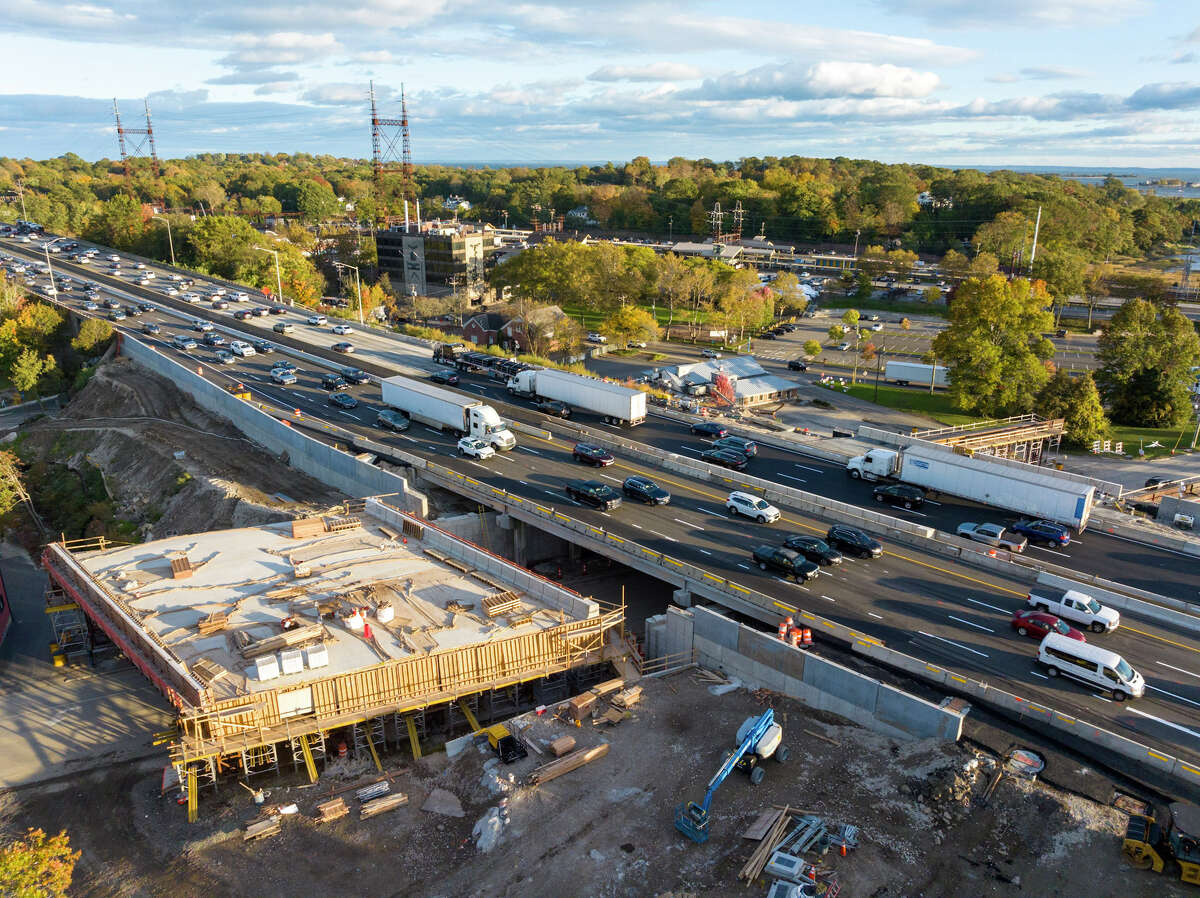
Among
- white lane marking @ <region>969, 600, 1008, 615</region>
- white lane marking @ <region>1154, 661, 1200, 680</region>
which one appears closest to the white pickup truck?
white lane marking @ <region>969, 600, 1008, 615</region>

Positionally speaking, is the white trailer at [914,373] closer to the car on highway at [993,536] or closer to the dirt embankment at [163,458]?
the car on highway at [993,536]

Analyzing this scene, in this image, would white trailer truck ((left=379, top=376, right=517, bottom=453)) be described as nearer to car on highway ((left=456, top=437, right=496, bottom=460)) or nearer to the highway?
car on highway ((left=456, top=437, right=496, bottom=460))

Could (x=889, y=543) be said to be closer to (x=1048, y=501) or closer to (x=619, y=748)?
(x=1048, y=501)

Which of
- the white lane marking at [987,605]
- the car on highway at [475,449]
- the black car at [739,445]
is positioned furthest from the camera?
the black car at [739,445]

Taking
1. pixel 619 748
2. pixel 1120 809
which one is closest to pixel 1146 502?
pixel 1120 809

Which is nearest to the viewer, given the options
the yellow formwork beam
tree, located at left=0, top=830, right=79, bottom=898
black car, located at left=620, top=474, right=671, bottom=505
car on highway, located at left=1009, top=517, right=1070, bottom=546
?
tree, located at left=0, top=830, right=79, bottom=898

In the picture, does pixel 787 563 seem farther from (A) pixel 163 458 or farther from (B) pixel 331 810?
(A) pixel 163 458

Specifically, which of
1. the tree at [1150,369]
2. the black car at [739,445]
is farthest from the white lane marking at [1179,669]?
the tree at [1150,369]
